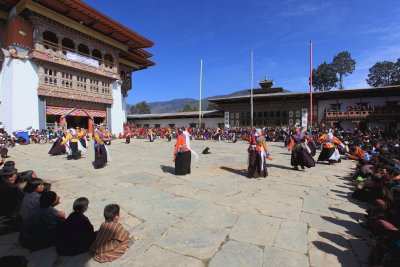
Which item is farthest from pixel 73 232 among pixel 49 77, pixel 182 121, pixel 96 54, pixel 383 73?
pixel 383 73

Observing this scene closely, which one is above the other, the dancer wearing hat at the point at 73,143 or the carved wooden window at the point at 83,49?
the carved wooden window at the point at 83,49

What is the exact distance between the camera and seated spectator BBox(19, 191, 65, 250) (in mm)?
2777

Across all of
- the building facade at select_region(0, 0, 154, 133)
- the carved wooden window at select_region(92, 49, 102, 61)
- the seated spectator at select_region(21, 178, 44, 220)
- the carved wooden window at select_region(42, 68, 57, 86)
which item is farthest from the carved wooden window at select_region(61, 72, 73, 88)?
the seated spectator at select_region(21, 178, 44, 220)

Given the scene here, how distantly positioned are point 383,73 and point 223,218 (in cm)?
5646

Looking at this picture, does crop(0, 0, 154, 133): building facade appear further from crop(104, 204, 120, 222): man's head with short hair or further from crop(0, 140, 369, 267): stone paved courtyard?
crop(104, 204, 120, 222): man's head with short hair

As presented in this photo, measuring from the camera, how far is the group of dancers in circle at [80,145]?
777cm

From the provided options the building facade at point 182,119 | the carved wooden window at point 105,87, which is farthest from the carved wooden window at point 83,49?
the building facade at point 182,119

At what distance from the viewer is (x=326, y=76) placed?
48094mm

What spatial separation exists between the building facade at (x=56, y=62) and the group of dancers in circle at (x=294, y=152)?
12433 mm

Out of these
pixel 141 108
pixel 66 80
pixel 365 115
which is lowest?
pixel 365 115

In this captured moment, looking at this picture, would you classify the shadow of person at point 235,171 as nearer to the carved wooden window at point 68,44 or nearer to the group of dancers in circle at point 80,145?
the group of dancers in circle at point 80,145

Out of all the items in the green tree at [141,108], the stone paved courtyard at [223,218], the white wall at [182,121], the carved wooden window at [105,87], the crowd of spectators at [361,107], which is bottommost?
the stone paved courtyard at [223,218]

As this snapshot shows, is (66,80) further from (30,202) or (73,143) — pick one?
(30,202)

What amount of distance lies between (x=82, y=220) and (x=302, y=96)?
22443 mm
